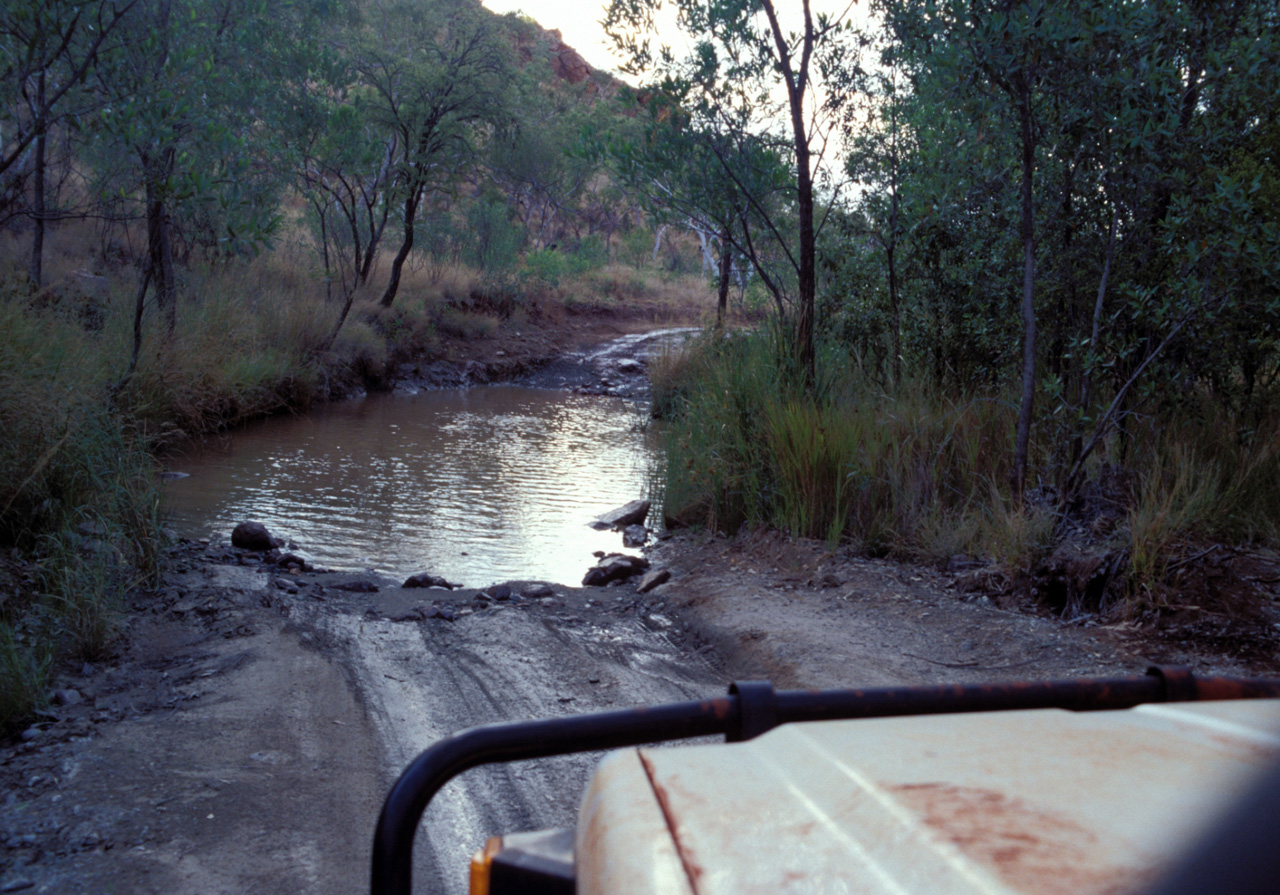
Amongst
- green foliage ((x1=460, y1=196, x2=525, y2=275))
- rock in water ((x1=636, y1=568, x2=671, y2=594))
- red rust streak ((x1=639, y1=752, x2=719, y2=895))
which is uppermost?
green foliage ((x1=460, y1=196, x2=525, y2=275))

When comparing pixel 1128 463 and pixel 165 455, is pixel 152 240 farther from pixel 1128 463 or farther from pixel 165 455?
pixel 1128 463

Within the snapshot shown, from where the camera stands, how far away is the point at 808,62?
6984mm

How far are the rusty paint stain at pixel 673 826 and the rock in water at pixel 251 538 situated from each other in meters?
A: 6.26

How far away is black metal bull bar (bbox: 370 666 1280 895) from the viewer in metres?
0.95

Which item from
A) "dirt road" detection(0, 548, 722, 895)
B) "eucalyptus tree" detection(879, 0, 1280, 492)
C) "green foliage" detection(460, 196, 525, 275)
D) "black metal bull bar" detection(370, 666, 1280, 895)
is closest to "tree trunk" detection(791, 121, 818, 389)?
"eucalyptus tree" detection(879, 0, 1280, 492)

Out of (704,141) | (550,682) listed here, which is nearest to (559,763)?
(550,682)

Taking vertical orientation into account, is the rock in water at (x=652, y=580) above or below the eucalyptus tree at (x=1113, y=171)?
below

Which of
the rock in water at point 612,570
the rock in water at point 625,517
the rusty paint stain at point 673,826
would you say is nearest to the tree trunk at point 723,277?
the rock in water at point 625,517

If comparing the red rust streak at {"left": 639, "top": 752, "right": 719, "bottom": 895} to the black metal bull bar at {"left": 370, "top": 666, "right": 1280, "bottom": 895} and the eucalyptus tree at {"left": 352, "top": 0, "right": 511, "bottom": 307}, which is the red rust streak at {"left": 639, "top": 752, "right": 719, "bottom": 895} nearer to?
the black metal bull bar at {"left": 370, "top": 666, "right": 1280, "bottom": 895}

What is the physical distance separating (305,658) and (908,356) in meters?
5.63

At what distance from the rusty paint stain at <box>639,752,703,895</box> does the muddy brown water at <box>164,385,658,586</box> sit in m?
5.41

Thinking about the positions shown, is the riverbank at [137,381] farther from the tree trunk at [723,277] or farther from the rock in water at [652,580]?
the tree trunk at [723,277]

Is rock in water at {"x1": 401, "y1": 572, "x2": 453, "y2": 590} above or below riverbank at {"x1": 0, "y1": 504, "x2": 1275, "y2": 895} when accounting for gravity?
below

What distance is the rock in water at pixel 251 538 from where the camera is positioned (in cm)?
657
